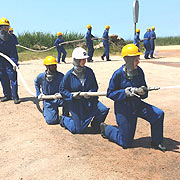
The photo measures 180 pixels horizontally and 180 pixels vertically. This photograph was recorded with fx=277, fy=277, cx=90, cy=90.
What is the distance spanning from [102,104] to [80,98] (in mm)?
441

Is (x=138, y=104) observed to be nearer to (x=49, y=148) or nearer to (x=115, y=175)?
(x=115, y=175)

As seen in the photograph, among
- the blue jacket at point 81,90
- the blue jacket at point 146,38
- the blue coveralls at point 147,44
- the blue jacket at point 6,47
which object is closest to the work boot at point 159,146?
the blue jacket at point 81,90

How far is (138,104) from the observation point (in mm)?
3799

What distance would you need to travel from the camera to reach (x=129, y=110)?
3764mm

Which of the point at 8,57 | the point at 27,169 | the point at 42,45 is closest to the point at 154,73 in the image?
the point at 8,57

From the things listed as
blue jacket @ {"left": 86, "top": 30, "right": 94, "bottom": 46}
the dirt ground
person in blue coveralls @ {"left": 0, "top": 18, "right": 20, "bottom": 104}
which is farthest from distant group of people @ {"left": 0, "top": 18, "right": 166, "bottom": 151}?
blue jacket @ {"left": 86, "top": 30, "right": 94, "bottom": 46}

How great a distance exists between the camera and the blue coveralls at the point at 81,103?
4.40 m

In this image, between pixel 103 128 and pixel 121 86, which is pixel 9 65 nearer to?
pixel 103 128

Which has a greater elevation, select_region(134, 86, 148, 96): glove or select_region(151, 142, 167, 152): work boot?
select_region(134, 86, 148, 96): glove

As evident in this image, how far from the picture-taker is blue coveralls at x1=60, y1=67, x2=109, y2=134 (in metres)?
4.40

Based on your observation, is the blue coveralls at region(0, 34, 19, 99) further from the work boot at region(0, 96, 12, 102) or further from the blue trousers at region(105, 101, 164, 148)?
the blue trousers at region(105, 101, 164, 148)

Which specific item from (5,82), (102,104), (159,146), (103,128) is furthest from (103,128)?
(5,82)

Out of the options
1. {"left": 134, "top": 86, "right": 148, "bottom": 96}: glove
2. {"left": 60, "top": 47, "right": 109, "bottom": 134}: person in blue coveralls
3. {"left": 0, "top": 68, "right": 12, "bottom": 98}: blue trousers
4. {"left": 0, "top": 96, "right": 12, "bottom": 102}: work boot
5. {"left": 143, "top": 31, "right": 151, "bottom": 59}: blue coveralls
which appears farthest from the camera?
{"left": 143, "top": 31, "right": 151, "bottom": 59}: blue coveralls

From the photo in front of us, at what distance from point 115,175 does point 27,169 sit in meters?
1.05
